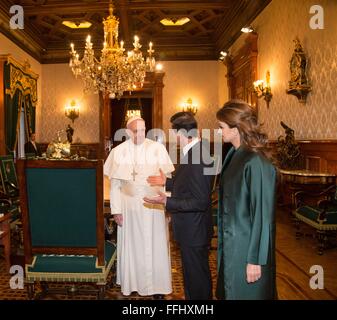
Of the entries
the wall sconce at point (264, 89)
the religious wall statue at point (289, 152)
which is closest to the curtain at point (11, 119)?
the wall sconce at point (264, 89)

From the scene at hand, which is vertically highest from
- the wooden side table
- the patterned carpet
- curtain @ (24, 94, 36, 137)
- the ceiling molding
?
the ceiling molding

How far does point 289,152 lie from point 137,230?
4112 millimetres

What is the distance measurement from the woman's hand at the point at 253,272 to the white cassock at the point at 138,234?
138 cm

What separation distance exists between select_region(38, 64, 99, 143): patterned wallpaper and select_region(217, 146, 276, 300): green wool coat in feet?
34.6

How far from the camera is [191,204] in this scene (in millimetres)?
2498

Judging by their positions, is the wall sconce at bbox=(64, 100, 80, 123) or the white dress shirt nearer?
the white dress shirt

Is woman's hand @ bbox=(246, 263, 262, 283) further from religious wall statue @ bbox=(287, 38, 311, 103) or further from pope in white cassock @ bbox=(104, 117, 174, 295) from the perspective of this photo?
religious wall statue @ bbox=(287, 38, 311, 103)

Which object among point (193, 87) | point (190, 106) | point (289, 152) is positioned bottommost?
point (289, 152)

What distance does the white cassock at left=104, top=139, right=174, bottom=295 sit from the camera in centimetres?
323

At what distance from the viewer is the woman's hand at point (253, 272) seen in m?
1.95

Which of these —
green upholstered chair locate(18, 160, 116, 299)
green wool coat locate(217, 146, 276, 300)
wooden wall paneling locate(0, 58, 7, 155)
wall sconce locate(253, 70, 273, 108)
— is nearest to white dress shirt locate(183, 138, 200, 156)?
green wool coat locate(217, 146, 276, 300)

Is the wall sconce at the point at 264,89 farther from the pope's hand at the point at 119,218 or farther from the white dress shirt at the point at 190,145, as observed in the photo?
the white dress shirt at the point at 190,145

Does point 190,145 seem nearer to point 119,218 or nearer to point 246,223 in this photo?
point 246,223

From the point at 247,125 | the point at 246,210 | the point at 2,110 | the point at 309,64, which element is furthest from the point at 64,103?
the point at 246,210
